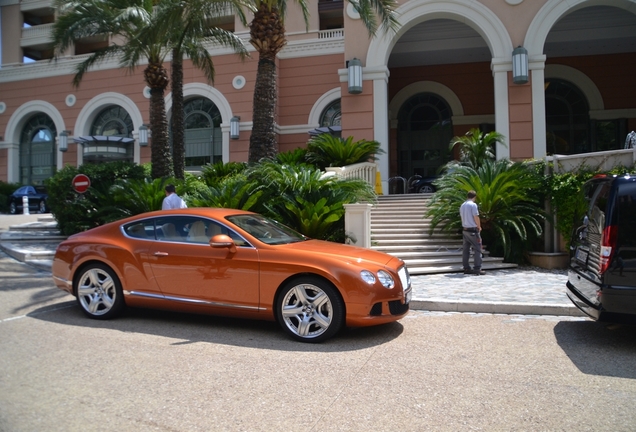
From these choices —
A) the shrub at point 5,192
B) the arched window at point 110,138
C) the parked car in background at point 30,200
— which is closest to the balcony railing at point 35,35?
the arched window at point 110,138

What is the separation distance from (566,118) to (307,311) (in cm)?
2118

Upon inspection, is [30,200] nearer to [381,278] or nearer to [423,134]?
[423,134]

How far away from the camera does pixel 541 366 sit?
4.90m

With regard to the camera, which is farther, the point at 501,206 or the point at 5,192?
the point at 5,192

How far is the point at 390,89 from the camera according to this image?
24453 mm

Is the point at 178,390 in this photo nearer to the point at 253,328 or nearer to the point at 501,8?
the point at 253,328

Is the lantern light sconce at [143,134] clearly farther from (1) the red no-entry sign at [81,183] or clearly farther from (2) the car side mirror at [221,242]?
(2) the car side mirror at [221,242]

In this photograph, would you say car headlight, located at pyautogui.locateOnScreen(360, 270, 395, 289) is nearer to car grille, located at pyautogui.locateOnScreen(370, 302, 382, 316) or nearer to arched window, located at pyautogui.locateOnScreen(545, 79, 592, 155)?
car grille, located at pyautogui.locateOnScreen(370, 302, 382, 316)

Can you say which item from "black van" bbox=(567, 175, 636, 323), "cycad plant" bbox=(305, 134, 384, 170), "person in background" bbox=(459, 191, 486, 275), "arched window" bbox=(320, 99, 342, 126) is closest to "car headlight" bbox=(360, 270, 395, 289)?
"black van" bbox=(567, 175, 636, 323)

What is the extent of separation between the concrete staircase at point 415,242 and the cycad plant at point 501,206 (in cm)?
32

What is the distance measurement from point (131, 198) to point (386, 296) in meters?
9.26

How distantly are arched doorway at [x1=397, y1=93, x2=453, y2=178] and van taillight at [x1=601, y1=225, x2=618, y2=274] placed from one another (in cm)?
1909

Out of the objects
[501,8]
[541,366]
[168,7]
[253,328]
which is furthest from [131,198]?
[501,8]

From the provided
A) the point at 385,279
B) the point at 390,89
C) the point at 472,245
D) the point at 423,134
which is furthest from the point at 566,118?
the point at 385,279
